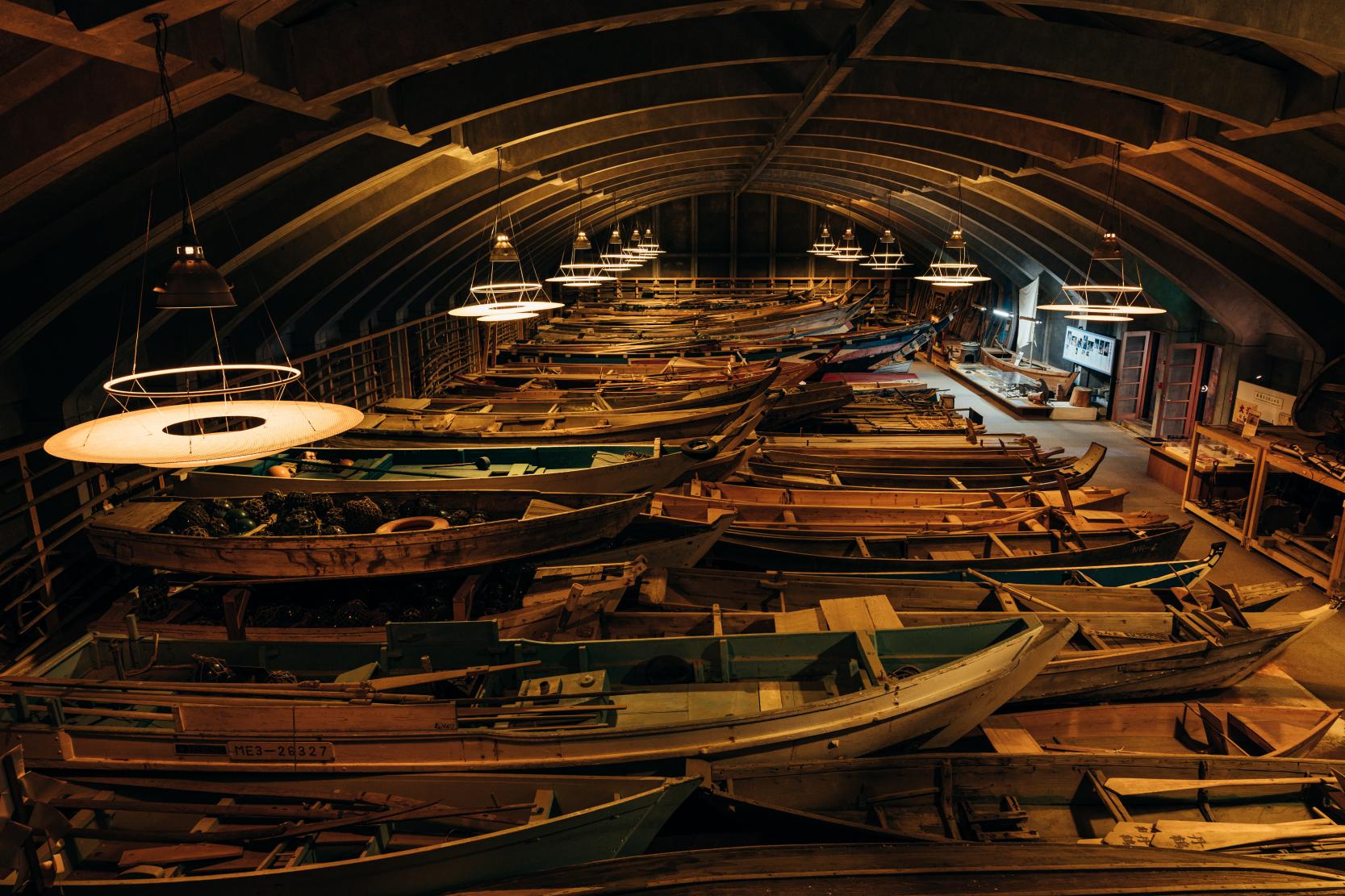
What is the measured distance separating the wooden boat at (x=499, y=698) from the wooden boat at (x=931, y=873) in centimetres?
64

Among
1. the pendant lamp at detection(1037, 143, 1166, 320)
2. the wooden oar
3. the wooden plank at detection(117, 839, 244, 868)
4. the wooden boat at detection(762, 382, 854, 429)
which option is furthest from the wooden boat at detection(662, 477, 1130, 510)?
the wooden plank at detection(117, 839, 244, 868)

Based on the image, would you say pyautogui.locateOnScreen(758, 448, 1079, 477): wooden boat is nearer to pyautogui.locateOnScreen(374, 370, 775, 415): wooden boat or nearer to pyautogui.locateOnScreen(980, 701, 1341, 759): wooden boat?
pyautogui.locateOnScreen(374, 370, 775, 415): wooden boat

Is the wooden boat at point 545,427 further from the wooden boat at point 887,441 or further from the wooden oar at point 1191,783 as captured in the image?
the wooden oar at point 1191,783

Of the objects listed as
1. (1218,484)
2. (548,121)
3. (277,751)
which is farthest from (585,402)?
(1218,484)

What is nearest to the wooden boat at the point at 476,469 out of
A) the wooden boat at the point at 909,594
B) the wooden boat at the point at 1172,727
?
the wooden boat at the point at 909,594

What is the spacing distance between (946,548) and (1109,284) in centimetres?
1090

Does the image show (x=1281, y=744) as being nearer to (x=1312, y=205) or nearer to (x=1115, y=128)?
(x=1115, y=128)

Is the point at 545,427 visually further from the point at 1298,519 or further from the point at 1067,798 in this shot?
the point at 1298,519

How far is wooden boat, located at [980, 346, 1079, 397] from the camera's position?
2030cm

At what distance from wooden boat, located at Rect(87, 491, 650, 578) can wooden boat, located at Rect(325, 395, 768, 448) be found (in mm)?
2932

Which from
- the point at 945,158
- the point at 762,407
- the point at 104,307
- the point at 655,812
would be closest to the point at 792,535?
the point at 762,407

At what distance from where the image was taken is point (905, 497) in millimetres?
10039

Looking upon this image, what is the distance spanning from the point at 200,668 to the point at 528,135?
7.33 metres

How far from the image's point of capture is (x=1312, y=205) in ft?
33.1
